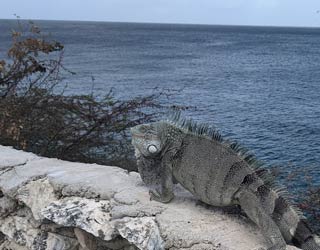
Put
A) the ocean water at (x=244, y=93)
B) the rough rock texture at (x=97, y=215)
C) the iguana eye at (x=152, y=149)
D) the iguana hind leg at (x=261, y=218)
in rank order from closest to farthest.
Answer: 1. the iguana hind leg at (x=261, y=218)
2. the rough rock texture at (x=97, y=215)
3. the iguana eye at (x=152, y=149)
4. the ocean water at (x=244, y=93)

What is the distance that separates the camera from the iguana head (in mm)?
4414

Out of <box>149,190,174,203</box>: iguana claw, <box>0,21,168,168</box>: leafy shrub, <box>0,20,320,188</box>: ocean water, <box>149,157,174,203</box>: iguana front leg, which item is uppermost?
<box>149,157,174,203</box>: iguana front leg

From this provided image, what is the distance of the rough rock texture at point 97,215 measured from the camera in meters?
4.02

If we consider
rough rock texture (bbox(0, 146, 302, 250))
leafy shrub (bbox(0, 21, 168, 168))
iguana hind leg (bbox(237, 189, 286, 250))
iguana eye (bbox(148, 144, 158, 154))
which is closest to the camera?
iguana hind leg (bbox(237, 189, 286, 250))

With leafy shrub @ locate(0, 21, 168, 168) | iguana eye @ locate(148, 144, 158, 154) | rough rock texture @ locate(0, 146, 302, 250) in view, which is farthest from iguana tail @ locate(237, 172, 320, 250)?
leafy shrub @ locate(0, 21, 168, 168)

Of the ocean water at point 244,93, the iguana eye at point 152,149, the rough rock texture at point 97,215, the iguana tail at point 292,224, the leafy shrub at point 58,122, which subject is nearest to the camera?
the iguana tail at point 292,224

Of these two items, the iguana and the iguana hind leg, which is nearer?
the iguana hind leg

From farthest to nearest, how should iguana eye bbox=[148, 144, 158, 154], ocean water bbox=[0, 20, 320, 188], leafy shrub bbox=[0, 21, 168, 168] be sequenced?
ocean water bbox=[0, 20, 320, 188] → leafy shrub bbox=[0, 21, 168, 168] → iguana eye bbox=[148, 144, 158, 154]

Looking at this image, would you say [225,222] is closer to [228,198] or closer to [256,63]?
[228,198]

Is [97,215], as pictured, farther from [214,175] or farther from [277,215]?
[277,215]

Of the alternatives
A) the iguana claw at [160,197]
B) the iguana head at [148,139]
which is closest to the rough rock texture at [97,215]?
the iguana claw at [160,197]

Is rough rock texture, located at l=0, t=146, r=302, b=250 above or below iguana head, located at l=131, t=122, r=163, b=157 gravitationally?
below

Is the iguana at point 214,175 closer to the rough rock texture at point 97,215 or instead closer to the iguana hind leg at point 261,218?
the iguana hind leg at point 261,218

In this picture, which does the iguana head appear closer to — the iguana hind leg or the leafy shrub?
the iguana hind leg
